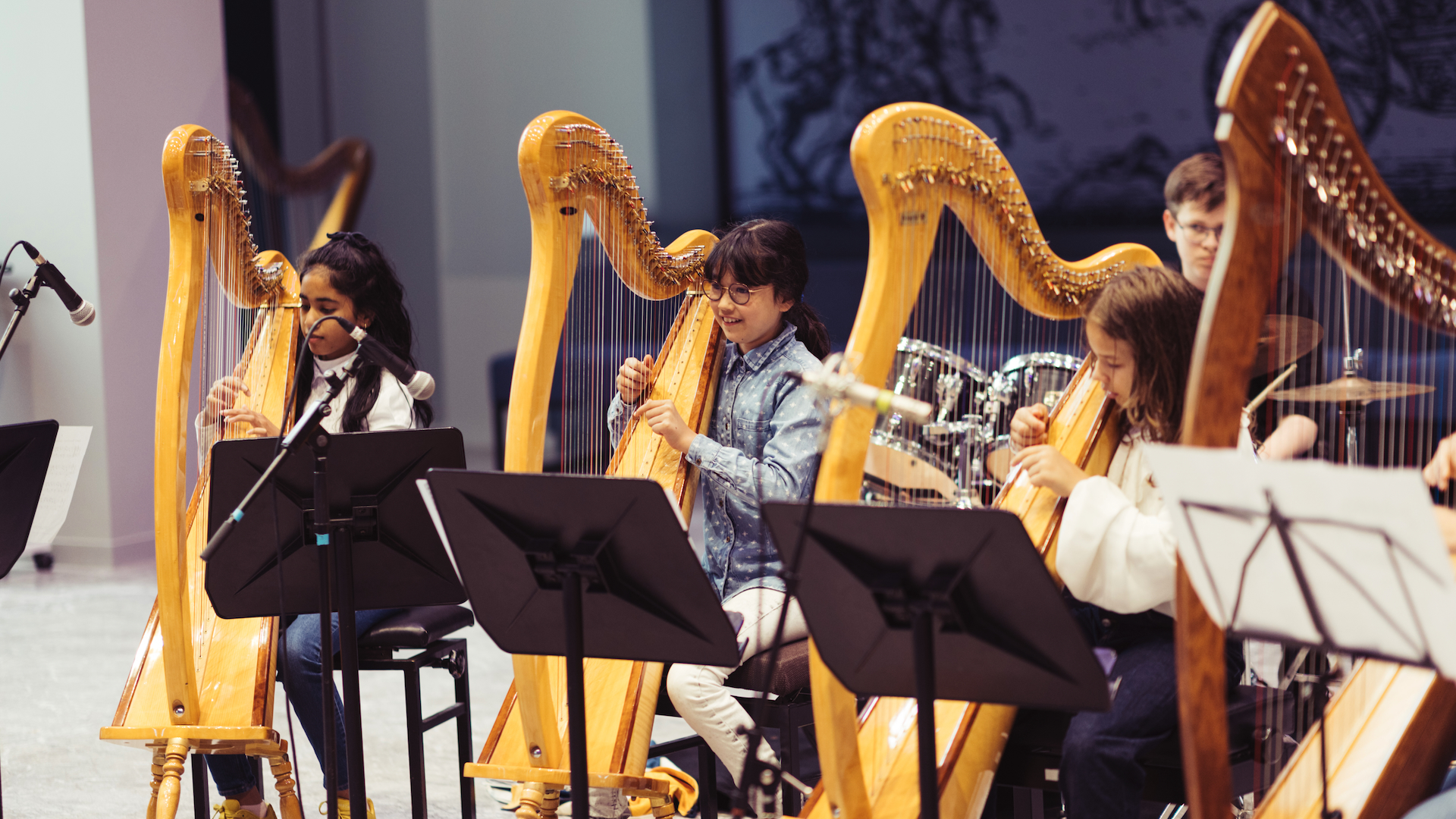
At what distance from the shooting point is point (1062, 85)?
6.22 m

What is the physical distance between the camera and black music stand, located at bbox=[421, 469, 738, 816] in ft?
5.90

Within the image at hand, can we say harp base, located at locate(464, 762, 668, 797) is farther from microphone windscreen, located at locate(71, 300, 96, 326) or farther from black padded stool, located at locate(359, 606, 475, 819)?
microphone windscreen, located at locate(71, 300, 96, 326)

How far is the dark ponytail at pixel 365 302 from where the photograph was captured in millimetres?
2900

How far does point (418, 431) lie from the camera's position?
86.4 inches

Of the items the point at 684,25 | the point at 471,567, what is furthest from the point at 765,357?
the point at 684,25

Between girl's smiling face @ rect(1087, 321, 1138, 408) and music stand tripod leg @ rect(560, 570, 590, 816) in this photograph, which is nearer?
music stand tripod leg @ rect(560, 570, 590, 816)

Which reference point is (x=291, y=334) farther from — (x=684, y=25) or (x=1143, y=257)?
(x=684, y=25)

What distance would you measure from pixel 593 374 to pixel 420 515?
1.00 metres

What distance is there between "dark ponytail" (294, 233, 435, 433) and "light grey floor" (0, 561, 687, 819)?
77 cm

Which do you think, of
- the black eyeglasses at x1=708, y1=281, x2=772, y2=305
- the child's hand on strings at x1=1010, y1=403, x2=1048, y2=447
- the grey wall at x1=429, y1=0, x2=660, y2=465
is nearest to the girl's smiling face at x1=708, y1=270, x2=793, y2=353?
the black eyeglasses at x1=708, y1=281, x2=772, y2=305

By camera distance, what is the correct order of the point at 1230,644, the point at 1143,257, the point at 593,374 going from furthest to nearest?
the point at 593,374 < the point at 1143,257 < the point at 1230,644

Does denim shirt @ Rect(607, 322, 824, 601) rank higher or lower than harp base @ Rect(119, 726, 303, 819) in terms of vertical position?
higher

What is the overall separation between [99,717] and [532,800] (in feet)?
6.97

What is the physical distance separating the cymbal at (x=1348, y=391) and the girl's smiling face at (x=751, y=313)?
959 mm
